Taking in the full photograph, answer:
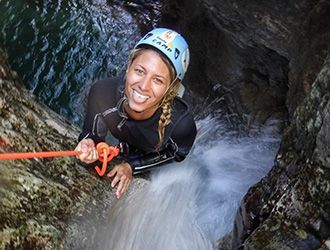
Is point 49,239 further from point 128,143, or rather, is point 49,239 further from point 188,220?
point 188,220

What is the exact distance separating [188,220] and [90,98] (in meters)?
1.89

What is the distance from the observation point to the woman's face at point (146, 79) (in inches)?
142

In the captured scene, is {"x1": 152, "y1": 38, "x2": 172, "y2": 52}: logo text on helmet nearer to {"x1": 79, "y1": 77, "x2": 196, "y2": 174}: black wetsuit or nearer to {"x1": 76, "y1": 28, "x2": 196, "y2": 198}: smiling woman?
{"x1": 76, "y1": 28, "x2": 196, "y2": 198}: smiling woman

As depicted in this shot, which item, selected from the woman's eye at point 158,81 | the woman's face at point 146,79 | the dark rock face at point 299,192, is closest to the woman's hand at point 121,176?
the woman's face at point 146,79

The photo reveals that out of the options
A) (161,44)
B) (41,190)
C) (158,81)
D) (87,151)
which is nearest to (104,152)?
(87,151)

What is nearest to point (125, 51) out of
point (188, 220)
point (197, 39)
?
point (197, 39)

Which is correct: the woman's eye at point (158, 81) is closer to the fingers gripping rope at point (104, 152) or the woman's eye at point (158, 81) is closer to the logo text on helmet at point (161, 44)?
the logo text on helmet at point (161, 44)

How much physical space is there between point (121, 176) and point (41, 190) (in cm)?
103

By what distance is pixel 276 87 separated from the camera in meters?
7.22

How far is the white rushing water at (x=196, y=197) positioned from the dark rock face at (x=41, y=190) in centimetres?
28

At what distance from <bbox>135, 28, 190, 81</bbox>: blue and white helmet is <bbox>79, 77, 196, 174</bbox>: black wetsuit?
46 centimetres

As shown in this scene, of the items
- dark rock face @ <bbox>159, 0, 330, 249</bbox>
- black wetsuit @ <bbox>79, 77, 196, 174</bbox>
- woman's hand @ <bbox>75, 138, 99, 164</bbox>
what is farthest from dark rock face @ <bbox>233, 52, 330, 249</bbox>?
woman's hand @ <bbox>75, 138, 99, 164</bbox>

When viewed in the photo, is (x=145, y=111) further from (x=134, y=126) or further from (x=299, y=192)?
(x=299, y=192)

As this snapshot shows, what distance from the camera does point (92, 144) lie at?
12.8 ft
